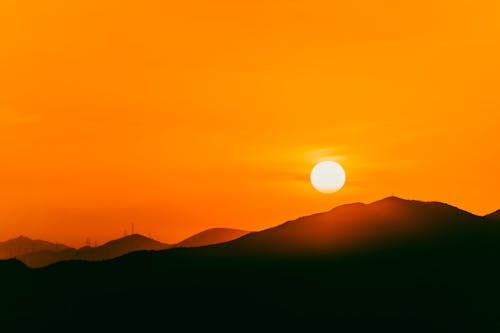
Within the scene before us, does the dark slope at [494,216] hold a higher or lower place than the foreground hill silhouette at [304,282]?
higher

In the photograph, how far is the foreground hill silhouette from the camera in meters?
136

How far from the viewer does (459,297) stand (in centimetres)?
13988

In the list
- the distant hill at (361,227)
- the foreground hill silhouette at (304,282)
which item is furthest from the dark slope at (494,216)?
the distant hill at (361,227)

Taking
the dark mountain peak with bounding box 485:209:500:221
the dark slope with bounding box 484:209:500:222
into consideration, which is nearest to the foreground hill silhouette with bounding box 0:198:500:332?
the dark slope with bounding box 484:209:500:222

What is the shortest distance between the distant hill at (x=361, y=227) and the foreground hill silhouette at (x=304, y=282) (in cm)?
31

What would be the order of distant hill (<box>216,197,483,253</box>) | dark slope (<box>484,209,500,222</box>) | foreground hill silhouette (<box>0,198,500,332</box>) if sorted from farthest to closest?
1. dark slope (<box>484,209,500,222</box>)
2. distant hill (<box>216,197,483,253</box>)
3. foreground hill silhouette (<box>0,198,500,332</box>)

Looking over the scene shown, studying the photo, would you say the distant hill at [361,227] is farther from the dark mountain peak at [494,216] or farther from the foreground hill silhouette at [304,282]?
the dark mountain peak at [494,216]

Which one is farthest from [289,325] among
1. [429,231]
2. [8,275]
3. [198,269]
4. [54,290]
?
[8,275]

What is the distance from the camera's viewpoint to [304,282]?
153750 millimetres

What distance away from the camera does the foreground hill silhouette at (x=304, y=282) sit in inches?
5359

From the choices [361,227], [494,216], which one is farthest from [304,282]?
[494,216]

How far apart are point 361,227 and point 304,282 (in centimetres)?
2920

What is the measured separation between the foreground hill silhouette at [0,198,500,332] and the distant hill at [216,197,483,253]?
1.00 ft

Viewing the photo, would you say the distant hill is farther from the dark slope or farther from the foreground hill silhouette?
the dark slope
